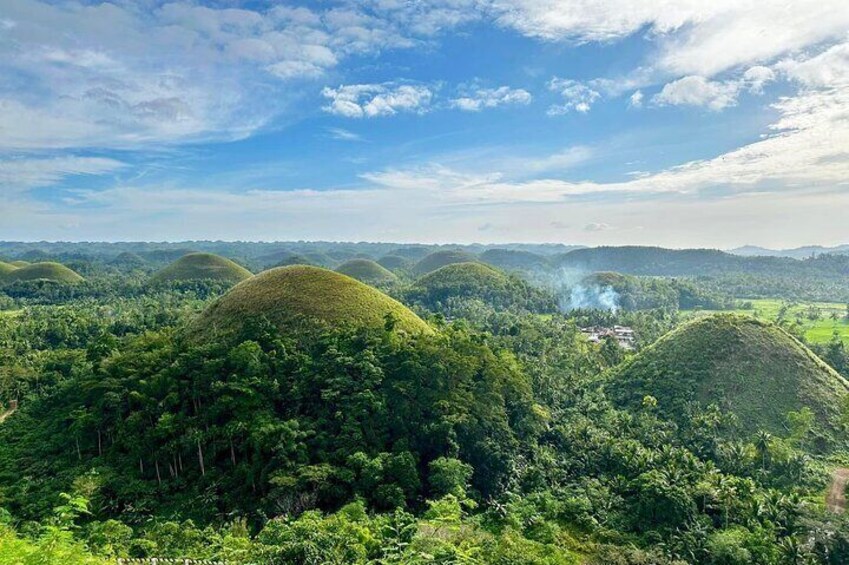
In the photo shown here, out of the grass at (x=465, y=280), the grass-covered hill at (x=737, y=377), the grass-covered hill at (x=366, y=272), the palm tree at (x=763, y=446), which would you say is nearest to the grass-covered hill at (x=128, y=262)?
the grass-covered hill at (x=366, y=272)

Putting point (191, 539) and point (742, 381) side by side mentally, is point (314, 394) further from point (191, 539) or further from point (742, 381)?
point (742, 381)

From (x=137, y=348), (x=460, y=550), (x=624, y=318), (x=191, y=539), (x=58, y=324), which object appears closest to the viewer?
(x=460, y=550)

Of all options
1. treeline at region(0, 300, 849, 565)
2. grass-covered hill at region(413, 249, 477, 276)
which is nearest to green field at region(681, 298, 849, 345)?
treeline at region(0, 300, 849, 565)

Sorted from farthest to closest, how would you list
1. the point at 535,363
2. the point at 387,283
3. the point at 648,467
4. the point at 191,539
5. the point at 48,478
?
the point at 387,283
the point at 535,363
the point at 648,467
the point at 48,478
the point at 191,539

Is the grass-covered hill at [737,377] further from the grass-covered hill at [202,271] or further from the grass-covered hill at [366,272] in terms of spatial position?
the grass-covered hill at [202,271]

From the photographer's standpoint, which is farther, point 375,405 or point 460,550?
point 375,405

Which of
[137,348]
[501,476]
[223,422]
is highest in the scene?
[137,348]

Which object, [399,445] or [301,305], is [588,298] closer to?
[301,305]

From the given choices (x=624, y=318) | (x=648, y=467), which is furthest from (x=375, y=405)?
(x=624, y=318)
